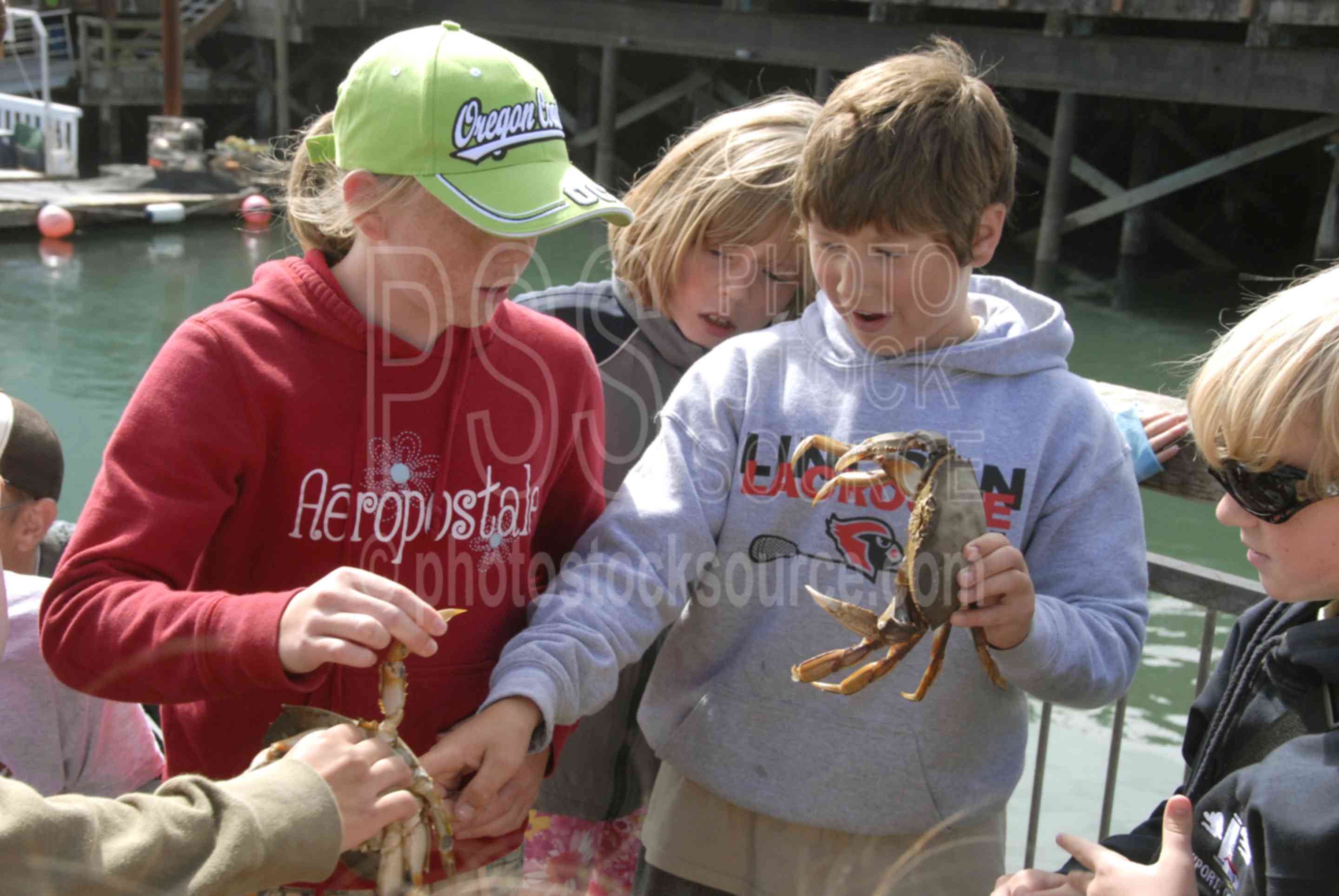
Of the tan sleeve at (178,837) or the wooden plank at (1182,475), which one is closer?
the tan sleeve at (178,837)

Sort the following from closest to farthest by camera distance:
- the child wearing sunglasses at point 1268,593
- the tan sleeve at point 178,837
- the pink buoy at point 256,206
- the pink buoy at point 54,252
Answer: the tan sleeve at point 178,837 → the child wearing sunglasses at point 1268,593 → the pink buoy at point 54,252 → the pink buoy at point 256,206

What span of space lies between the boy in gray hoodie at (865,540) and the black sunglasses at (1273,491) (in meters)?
0.38

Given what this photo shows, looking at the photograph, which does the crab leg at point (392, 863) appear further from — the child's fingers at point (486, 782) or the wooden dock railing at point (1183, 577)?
the wooden dock railing at point (1183, 577)

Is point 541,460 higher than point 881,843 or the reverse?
higher

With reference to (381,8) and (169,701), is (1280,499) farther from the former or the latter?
(381,8)

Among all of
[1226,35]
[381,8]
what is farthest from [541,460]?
[381,8]

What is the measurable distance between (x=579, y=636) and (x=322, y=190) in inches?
33.2

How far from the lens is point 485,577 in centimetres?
215

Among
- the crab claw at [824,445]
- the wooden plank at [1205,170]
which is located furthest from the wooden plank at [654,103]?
the crab claw at [824,445]

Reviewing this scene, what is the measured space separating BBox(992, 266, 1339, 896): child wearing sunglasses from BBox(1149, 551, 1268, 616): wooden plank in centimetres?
83

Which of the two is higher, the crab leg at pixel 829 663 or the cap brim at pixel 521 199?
the cap brim at pixel 521 199

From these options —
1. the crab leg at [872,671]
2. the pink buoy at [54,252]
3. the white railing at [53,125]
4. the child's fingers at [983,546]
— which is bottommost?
the pink buoy at [54,252]

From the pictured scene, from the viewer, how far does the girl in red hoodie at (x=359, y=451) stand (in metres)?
1.79

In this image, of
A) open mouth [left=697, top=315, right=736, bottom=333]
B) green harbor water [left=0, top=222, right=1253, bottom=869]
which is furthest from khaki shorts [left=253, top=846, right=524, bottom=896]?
green harbor water [left=0, top=222, right=1253, bottom=869]
